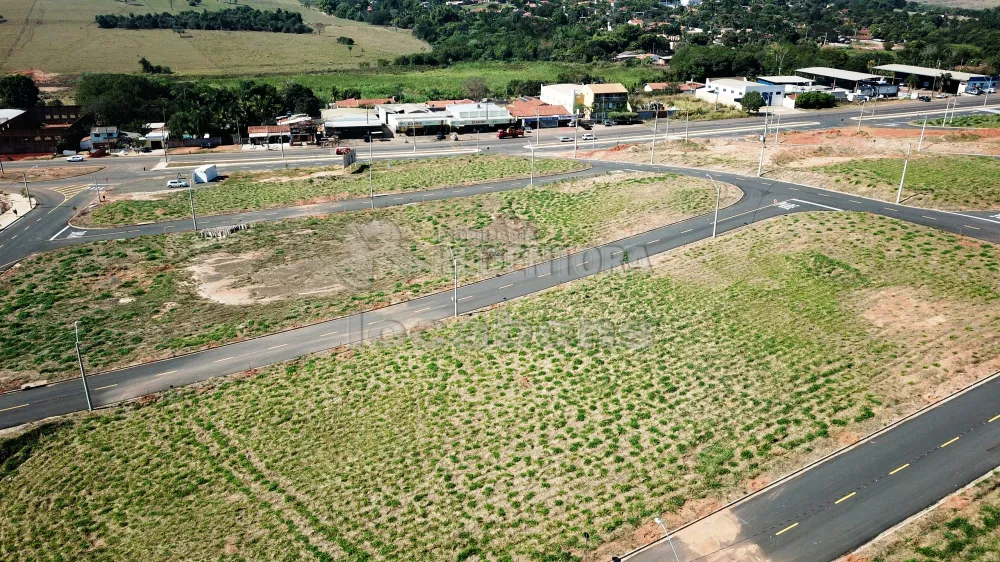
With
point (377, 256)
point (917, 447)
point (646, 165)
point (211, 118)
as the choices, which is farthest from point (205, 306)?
point (211, 118)

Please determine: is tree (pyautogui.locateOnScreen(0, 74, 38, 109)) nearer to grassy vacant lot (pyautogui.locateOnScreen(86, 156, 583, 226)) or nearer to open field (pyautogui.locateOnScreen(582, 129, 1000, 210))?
grassy vacant lot (pyautogui.locateOnScreen(86, 156, 583, 226))

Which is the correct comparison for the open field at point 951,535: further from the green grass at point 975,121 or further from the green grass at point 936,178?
the green grass at point 975,121

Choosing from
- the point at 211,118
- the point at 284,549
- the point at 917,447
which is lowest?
the point at 284,549

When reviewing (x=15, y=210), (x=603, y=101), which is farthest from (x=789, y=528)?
(x=603, y=101)

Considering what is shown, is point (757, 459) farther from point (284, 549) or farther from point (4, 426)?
point (4, 426)

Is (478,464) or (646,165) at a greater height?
(646,165)

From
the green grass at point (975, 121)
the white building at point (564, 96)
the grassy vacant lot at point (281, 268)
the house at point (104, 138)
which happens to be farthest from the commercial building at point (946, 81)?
the house at point (104, 138)

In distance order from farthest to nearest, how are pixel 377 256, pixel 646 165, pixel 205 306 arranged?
pixel 646 165
pixel 377 256
pixel 205 306
